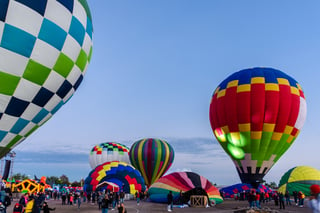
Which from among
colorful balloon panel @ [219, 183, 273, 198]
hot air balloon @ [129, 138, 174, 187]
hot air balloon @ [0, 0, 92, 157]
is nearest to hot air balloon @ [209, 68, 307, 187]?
colorful balloon panel @ [219, 183, 273, 198]

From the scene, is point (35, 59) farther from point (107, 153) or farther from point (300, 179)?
point (107, 153)

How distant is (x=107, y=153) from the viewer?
43625 millimetres

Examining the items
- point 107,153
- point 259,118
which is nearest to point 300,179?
point 259,118

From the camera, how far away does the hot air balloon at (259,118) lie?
24516 millimetres

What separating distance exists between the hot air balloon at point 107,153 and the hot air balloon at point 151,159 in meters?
6.11

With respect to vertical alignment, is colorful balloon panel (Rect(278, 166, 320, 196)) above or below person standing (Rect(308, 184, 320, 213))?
above

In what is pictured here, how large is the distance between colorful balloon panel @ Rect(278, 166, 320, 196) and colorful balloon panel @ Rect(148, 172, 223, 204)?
1313cm

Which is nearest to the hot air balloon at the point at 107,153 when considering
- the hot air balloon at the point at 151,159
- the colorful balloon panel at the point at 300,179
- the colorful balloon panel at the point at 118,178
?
the hot air balloon at the point at 151,159

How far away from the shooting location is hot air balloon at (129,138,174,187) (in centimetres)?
3688

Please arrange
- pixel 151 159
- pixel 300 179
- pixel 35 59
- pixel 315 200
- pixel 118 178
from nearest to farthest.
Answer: pixel 315 200 < pixel 35 59 < pixel 118 178 < pixel 300 179 < pixel 151 159

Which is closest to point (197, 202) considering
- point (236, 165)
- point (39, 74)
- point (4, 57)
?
point (236, 165)

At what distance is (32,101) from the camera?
10461 mm

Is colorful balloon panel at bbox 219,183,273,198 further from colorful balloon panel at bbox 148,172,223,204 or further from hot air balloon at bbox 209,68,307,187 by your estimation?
colorful balloon panel at bbox 148,172,223,204

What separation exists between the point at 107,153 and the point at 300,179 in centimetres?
2545
